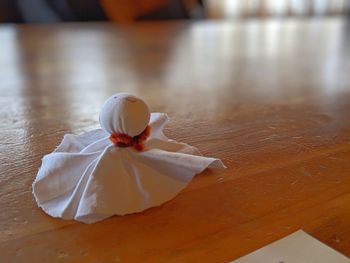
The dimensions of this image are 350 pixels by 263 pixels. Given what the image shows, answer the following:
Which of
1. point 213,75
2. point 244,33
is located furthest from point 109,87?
point 244,33

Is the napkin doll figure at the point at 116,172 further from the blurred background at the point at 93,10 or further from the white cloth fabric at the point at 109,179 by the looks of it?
the blurred background at the point at 93,10

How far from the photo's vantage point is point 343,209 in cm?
42

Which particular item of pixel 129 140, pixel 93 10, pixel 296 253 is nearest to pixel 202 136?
pixel 129 140

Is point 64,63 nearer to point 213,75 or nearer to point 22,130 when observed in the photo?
point 213,75

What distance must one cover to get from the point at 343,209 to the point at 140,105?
21 centimetres

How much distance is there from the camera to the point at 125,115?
44 cm

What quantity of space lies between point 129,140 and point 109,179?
51 millimetres

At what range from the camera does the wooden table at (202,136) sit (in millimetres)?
371

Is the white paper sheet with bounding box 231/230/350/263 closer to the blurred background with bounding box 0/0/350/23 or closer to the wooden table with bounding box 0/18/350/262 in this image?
the wooden table with bounding box 0/18/350/262

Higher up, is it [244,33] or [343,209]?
[343,209]

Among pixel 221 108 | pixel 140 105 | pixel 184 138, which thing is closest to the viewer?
pixel 140 105

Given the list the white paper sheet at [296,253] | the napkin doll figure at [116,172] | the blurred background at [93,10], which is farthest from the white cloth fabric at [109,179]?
the blurred background at [93,10]

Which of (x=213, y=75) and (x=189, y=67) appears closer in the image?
(x=213, y=75)

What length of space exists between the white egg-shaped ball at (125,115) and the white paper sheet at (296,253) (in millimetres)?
169
